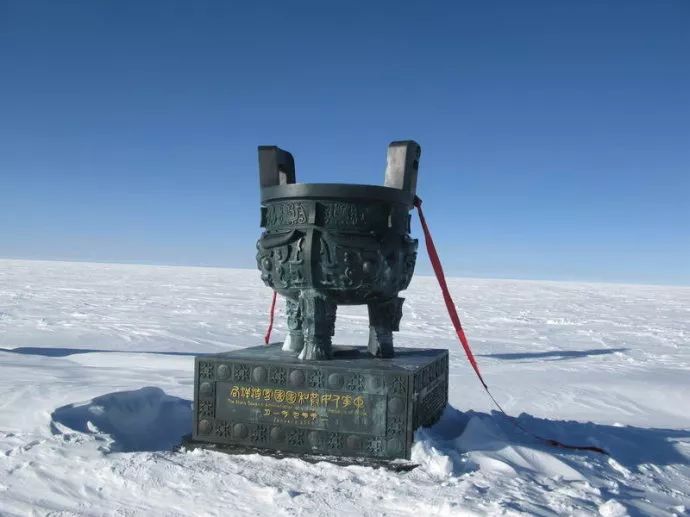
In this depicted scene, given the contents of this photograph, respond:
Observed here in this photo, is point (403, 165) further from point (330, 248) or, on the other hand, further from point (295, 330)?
point (295, 330)

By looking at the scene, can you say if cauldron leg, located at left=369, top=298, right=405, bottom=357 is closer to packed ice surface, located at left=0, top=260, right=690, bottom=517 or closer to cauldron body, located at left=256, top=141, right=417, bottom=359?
cauldron body, located at left=256, top=141, right=417, bottom=359

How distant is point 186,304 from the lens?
18031mm

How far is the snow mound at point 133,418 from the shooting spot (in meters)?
4.03

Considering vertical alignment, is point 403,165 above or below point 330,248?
above

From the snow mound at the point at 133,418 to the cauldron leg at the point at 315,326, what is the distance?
1.18 m

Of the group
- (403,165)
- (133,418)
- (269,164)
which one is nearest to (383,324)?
(403,165)

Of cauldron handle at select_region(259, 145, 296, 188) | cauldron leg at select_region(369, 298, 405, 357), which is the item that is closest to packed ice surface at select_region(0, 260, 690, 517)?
cauldron leg at select_region(369, 298, 405, 357)

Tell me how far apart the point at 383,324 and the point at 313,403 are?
0.73m

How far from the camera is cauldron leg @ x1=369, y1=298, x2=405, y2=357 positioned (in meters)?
3.90

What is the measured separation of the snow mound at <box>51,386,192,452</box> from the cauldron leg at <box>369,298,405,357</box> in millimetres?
1483

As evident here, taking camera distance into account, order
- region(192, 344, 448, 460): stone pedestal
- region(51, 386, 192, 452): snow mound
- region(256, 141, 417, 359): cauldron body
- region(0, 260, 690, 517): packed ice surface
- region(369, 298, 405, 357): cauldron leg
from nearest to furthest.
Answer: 1. region(0, 260, 690, 517): packed ice surface
2. region(192, 344, 448, 460): stone pedestal
3. region(256, 141, 417, 359): cauldron body
4. region(369, 298, 405, 357): cauldron leg
5. region(51, 386, 192, 452): snow mound

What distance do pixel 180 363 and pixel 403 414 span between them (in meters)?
4.83

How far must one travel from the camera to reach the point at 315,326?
145 inches

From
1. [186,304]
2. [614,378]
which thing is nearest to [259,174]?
[614,378]
